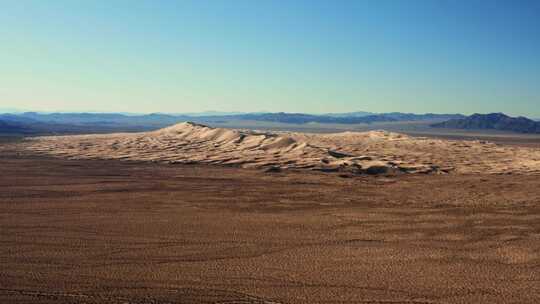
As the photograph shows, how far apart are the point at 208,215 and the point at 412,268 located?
3.34 m

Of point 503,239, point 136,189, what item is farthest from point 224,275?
point 136,189

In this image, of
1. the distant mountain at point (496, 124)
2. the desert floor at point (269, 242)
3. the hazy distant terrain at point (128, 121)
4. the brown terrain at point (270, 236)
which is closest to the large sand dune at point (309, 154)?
the brown terrain at point (270, 236)

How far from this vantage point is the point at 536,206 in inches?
297

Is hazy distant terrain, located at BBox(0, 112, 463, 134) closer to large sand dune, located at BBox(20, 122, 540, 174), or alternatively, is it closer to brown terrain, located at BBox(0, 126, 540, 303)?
large sand dune, located at BBox(20, 122, 540, 174)

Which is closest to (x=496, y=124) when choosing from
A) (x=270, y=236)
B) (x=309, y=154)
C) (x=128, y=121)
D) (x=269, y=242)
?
(x=309, y=154)

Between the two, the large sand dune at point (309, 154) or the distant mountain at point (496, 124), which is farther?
the distant mountain at point (496, 124)

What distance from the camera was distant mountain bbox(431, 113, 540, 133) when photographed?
3113 inches

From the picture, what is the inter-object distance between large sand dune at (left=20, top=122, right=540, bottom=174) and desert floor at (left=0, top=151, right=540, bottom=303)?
9.08 ft

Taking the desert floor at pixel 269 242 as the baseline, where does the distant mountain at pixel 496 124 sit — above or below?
above

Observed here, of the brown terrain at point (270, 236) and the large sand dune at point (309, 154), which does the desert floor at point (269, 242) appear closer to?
the brown terrain at point (270, 236)

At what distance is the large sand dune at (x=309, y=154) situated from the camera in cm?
1258

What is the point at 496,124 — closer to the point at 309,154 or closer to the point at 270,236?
the point at 309,154

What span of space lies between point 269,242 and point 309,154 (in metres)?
9.01

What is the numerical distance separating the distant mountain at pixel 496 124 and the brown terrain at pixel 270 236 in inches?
3020
